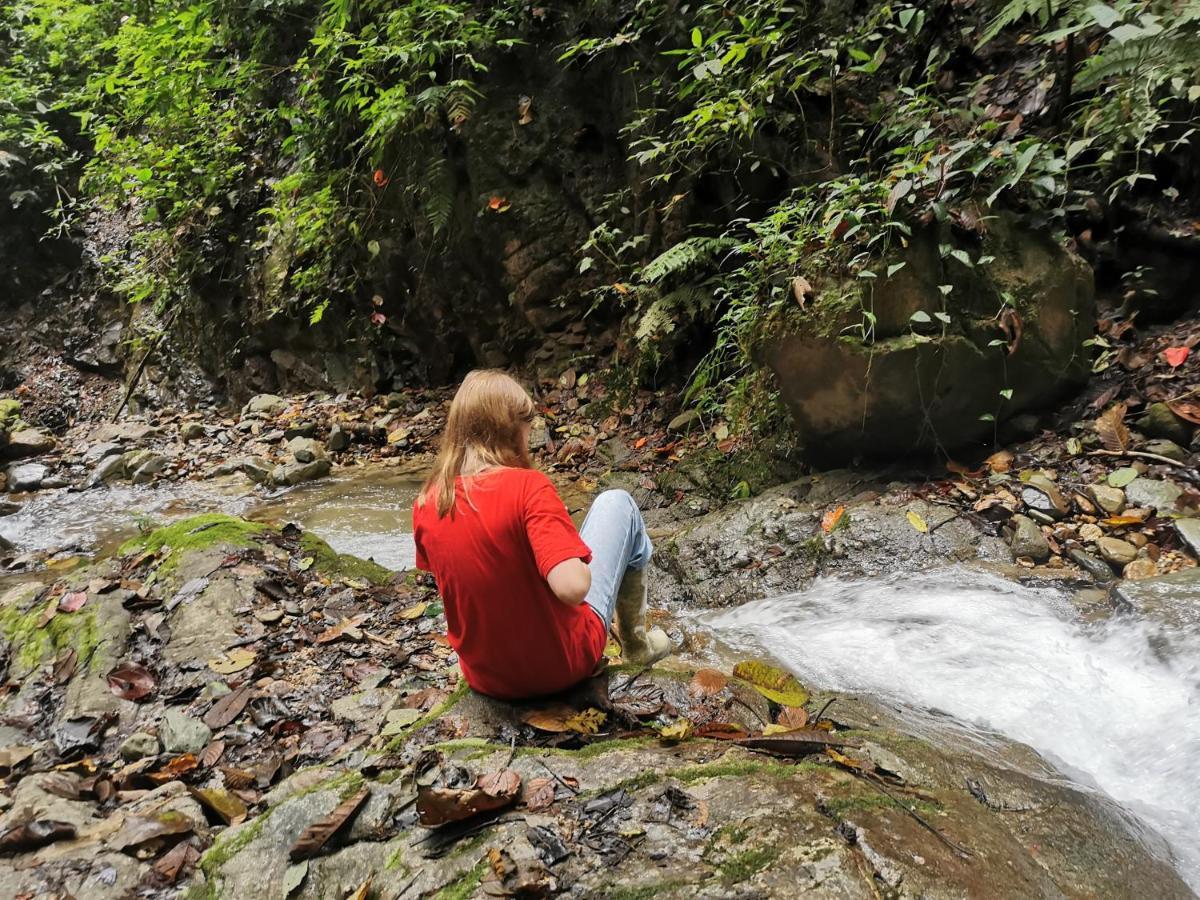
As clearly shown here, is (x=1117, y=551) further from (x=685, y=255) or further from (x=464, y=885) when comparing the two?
(x=685, y=255)

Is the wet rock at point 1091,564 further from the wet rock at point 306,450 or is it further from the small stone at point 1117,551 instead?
the wet rock at point 306,450

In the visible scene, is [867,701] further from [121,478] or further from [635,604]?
[121,478]

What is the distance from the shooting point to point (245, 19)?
10.1m

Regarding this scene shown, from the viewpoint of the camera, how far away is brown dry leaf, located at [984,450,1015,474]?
14.1ft

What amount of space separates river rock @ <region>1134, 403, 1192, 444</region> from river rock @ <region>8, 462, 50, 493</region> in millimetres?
11403

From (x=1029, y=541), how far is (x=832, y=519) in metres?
1.05

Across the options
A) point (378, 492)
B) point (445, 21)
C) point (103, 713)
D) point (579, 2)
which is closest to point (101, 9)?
point (445, 21)

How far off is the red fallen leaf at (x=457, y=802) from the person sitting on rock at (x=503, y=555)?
21.4 inches

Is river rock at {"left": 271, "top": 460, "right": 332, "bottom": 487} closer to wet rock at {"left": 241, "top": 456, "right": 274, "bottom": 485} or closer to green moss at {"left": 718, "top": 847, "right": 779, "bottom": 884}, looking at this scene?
wet rock at {"left": 241, "top": 456, "right": 274, "bottom": 485}

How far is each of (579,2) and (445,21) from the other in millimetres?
1475

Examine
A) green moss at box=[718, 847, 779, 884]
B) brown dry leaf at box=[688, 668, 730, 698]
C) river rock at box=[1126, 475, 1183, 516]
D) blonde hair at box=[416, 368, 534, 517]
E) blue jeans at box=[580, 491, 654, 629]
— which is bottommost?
brown dry leaf at box=[688, 668, 730, 698]

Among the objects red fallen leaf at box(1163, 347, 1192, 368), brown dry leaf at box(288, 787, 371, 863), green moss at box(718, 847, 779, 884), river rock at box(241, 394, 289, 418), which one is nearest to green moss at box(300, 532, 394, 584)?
brown dry leaf at box(288, 787, 371, 863)

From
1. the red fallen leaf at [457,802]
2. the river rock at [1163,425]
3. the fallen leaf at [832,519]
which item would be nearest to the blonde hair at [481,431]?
the red fallen leaf at [457,802]

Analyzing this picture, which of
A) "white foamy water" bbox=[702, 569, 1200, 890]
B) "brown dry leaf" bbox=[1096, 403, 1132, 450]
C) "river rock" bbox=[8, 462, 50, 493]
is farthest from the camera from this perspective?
"river rock" bbox=[8, 462, 50, 493]
